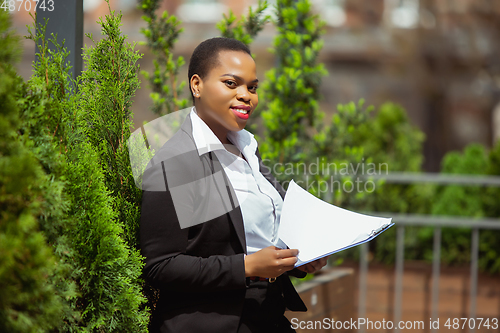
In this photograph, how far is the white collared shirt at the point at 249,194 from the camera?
1478mm

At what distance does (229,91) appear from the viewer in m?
1.51

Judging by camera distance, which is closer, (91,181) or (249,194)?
(91,181)

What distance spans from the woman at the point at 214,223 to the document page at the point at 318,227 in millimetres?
63

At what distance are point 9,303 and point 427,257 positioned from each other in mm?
4541

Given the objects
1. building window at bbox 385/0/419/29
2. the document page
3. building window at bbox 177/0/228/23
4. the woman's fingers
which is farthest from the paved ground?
building window at bbox 177/0/228/23

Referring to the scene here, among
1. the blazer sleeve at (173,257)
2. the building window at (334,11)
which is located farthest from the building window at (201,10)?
the blazer sleeve at (173,257)

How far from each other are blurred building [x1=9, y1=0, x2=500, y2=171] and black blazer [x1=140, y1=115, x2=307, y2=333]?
23.0 feet

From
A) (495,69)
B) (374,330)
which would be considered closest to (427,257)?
(374,330)

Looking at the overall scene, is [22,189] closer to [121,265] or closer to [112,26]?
[121,265]

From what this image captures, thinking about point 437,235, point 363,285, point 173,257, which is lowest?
point 363,285

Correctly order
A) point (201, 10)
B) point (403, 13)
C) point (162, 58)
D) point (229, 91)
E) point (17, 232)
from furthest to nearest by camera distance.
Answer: point (201, 10)
point (403, 13)
point (162, 58)
point (229, 91)
point (17, 232)

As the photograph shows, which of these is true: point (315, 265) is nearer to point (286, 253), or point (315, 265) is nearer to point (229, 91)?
point (286, 253)

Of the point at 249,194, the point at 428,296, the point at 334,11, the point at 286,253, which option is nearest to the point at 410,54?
the point at 334,11

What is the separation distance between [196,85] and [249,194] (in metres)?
0.41
